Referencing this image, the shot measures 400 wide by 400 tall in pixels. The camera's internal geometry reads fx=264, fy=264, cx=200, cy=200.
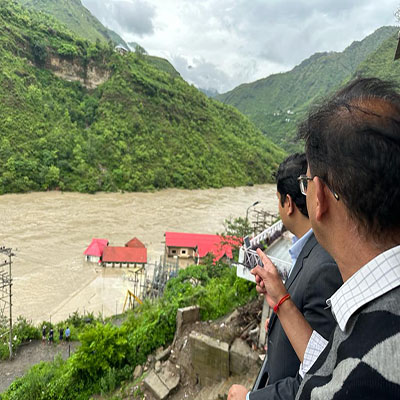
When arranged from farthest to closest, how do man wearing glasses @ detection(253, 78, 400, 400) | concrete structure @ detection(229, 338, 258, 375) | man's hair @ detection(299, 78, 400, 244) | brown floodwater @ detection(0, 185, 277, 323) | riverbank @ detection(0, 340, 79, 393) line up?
brown floodwater @ detection(0, 185, 277, 323), riverbank @ detection(0, 340, 79, 393), concrete structure @ detection(229, 338, 258, 375), man's hair @ detection(299, 78, 400, 244), man wearing glasses @ detection(253, 78, 400, 400)

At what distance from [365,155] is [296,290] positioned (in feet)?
2.61

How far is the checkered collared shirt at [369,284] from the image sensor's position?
1.86ft

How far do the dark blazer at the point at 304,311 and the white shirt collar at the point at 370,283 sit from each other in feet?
1.50

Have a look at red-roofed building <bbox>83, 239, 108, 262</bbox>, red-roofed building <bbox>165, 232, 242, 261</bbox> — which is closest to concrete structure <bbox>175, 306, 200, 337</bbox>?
red-roofed building <bbox>165, 232, 242, 261</bbox>

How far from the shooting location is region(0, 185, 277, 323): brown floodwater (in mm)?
12766

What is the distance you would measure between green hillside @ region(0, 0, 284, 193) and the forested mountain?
4803 centimetres

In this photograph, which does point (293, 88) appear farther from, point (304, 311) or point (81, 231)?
point (304, 311)

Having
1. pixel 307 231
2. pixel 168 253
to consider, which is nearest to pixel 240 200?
pixel 168 253

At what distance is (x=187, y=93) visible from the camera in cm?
5891

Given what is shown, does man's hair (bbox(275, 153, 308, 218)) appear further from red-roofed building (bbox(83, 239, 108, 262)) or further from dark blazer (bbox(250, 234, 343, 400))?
red-roofed building (bbox(83, 239, 108, 262))

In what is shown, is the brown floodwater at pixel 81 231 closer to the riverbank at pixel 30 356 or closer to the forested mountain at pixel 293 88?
the riverbank at pixel 30 356

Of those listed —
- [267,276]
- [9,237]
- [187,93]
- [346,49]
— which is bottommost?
[9,237]

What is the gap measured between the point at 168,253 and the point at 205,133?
38.8 meters

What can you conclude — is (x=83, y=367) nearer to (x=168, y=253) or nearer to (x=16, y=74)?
(x=168, y=253)
